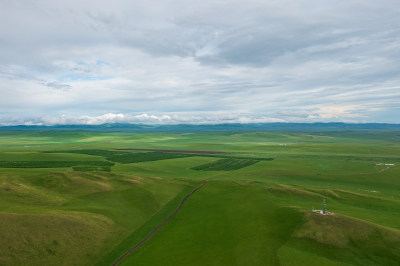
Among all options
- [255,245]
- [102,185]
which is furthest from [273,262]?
[102,185]

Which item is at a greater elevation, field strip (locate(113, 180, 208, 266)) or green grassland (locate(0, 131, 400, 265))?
green grassland (locate(0, 131, 400, 265))

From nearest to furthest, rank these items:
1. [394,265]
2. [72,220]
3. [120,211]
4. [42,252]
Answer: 1. [394,265]
2. [42,252]
3. [72,220]
4. [120,211]

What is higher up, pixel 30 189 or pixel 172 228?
pixel 30 189

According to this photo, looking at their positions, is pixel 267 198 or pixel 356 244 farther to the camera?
pixel 267 198

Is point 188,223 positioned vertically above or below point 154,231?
above

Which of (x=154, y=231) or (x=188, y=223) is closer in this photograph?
(x=154, y=231)

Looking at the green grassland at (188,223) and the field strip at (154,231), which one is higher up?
the green grassland at (188,223)

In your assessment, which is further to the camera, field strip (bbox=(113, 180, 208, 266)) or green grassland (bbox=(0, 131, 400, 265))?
field strip (bbox=(113, 180, 208, 266))

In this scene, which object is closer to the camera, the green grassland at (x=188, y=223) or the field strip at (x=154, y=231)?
the green grassland at (x=188, y=223)

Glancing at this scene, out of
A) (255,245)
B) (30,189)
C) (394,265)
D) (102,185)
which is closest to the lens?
(394,265)

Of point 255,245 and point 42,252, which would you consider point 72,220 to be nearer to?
point 42,252
